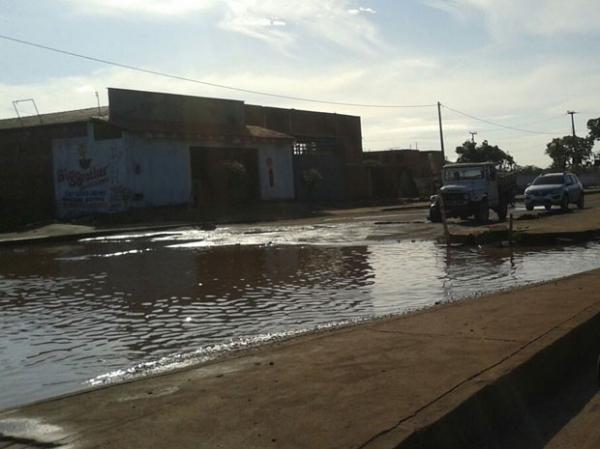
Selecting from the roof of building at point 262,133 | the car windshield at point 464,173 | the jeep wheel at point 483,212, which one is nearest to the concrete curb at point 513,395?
the jeep wheel at point 483,212

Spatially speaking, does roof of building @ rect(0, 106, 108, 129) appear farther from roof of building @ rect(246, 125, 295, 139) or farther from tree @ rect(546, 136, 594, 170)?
tree @ rect(546, 136, 594, 170)

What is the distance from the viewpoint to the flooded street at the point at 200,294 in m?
7.34

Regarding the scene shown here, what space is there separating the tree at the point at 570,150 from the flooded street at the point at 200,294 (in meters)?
87.7

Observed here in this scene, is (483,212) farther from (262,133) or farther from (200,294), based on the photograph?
(262,133)

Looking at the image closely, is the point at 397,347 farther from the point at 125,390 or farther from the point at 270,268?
the point at 270,268

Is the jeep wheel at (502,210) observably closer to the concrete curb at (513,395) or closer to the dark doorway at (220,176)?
the dark doorway at (220,176)

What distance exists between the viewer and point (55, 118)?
4622 centimetres

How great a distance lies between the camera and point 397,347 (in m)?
6.10

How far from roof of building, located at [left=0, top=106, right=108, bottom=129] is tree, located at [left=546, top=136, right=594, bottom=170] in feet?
232

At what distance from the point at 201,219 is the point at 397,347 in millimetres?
33619

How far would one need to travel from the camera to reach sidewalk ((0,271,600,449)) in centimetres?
400

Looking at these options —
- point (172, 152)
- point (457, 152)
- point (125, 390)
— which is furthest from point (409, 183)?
point (125, 390)

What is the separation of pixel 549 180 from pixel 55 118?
3062cm

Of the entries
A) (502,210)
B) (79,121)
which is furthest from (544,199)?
(79,121)
